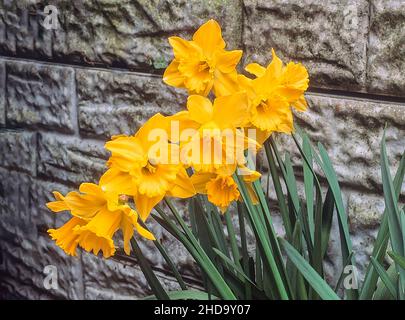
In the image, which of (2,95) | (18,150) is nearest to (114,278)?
(18,150)

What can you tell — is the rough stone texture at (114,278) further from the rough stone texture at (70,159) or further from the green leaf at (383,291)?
the green leaf at (383,291)

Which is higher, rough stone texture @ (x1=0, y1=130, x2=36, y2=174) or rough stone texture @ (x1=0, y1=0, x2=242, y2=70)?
rough stone texture @ (x1=0, y1=0, x2=242, y2=70)

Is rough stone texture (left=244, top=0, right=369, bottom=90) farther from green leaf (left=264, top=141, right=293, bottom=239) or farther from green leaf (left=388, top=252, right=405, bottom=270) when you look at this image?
green leaf (left=388, top=252, right=405, bottom=270)

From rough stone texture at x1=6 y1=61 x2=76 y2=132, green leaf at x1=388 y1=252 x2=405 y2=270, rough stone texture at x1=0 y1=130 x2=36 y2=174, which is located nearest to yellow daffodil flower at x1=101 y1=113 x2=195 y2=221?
green leaf at x1=388 y1=252 x2=405 y2=270

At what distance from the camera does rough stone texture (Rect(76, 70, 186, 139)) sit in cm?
206

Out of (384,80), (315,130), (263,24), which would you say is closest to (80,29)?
(263,24)

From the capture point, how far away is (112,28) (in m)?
2.14

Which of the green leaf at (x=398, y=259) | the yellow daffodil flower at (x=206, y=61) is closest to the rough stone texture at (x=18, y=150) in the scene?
the yellow daffodil flower at (x=206, y=61)

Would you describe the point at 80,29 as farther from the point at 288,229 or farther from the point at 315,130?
→ the point at 288,229

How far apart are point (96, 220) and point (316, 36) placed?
828 millimetres

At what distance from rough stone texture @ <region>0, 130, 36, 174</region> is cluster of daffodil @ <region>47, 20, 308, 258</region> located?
130 centimetres

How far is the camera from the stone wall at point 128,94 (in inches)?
66.2

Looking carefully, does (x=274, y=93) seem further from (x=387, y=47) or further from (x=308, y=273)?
(x=387, y=47)

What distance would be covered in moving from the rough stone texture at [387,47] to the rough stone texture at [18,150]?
1.24 meters
